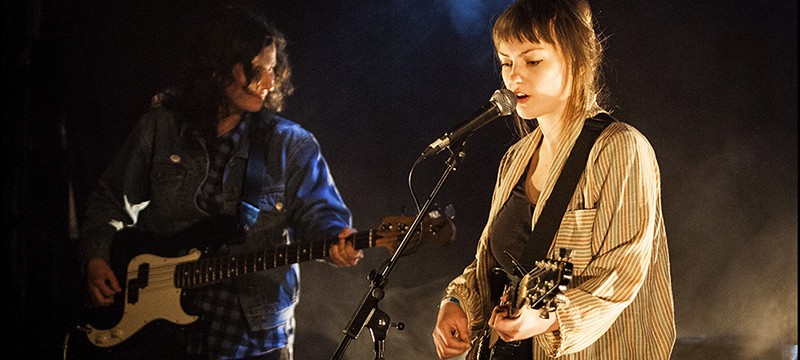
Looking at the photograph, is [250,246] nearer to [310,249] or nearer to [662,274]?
[310,249]

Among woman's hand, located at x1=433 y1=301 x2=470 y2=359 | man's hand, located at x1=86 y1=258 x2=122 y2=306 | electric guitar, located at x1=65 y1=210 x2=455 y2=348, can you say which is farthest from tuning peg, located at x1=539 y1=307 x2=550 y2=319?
man's hand, located at x1=86 y1=258 x2=122 y2=306

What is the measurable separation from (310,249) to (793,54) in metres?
1.98

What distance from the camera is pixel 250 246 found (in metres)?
3.46

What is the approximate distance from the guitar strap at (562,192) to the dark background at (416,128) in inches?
31.5

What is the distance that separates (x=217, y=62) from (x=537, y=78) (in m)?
1.72

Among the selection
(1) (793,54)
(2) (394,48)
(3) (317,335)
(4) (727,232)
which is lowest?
(3) (317,335)

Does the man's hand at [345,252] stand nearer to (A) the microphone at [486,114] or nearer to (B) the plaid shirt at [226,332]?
(B) the plaid shirt at [226,332]

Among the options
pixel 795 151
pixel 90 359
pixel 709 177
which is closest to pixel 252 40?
pixel 90 359

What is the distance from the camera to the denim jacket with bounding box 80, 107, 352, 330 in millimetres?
3469

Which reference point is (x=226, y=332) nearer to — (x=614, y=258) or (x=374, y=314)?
(x=374, y=314)

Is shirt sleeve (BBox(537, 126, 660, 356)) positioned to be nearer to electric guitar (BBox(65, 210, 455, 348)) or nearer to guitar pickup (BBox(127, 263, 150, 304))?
electric guitar (BBox(65, 210, 455, 348))

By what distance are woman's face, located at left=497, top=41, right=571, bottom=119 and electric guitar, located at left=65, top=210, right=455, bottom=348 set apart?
105cm

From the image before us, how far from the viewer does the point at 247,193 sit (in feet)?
11.5

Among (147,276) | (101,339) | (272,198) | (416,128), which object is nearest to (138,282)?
(147,276)
